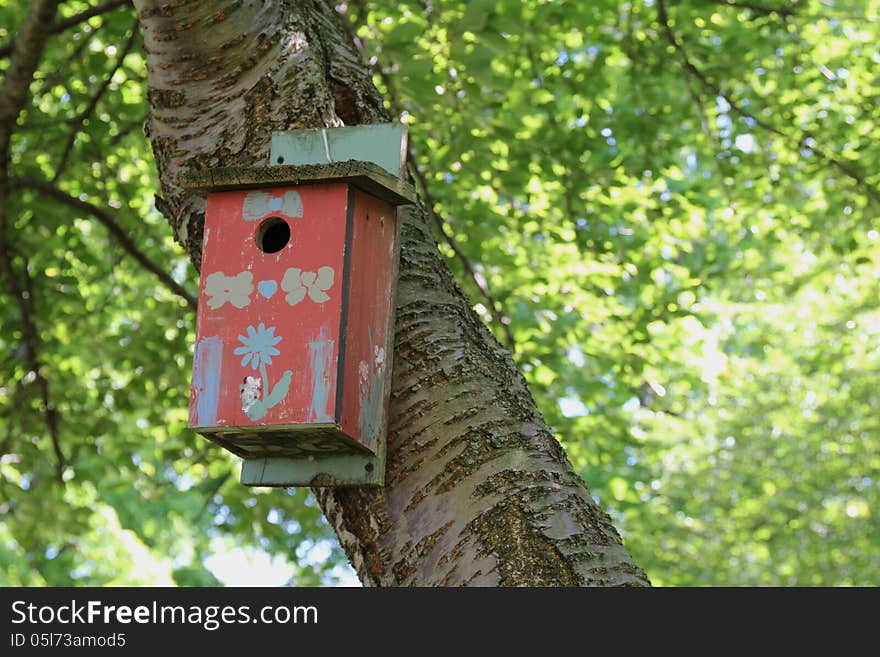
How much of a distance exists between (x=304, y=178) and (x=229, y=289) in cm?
26

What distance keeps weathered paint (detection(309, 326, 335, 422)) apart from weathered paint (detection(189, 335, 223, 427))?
199 mm

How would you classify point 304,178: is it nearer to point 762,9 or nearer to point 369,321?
point 369,321

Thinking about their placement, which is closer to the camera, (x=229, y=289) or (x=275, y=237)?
(x=229, y=289)

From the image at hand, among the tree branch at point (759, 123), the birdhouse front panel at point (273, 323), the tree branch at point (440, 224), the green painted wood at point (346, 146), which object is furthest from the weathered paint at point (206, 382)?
the tree branch at point (759, 123)

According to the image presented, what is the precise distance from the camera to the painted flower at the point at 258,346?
1.96 metres

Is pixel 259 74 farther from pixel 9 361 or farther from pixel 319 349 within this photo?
pixel 9 361

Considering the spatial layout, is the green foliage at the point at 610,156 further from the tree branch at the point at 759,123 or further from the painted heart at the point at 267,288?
the painted heart at the point at 267,288

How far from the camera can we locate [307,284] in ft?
6.53

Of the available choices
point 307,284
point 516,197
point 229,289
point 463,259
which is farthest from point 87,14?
point 307,284

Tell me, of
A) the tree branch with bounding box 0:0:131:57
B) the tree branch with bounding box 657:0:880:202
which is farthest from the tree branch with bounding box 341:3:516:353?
the tree branch with bounding box 657:0:880:202

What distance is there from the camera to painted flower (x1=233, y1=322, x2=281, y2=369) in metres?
1.96

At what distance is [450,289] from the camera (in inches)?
83.1

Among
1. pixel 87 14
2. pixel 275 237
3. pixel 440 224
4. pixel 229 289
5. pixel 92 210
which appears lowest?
pixel 229 289
